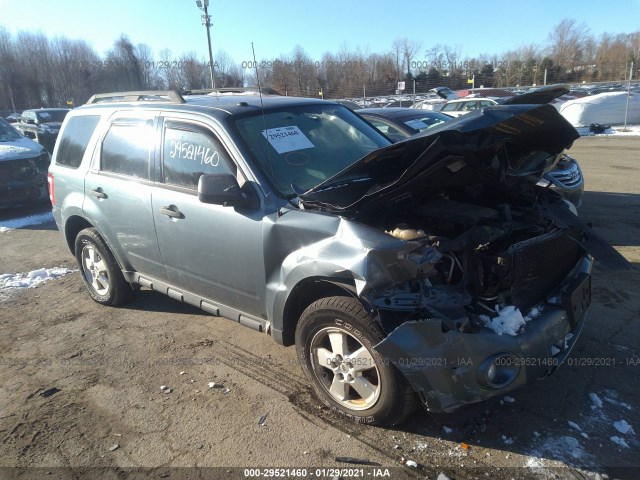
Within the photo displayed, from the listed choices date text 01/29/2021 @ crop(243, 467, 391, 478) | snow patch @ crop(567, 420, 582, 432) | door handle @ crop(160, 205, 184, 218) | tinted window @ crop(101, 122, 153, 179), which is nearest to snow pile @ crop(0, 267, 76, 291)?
tinted window @ crop(101, 122, 153, 179)

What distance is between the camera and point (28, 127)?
59.1 feet

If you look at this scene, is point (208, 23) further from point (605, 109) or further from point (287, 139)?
point (605, 109)

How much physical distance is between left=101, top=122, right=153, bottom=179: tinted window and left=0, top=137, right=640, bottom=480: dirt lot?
4.91ft

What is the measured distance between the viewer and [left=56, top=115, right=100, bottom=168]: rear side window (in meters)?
4.74

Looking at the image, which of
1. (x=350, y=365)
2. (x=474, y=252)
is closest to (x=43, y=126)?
(x=350, y=365)

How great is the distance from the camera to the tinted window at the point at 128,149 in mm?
4016

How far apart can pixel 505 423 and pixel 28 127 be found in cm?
2029

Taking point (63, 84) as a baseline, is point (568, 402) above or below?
below

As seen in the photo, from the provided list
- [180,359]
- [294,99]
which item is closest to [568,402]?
[180,359]

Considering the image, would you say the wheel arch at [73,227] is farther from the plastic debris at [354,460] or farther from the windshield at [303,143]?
the plastic debris at [354,460]

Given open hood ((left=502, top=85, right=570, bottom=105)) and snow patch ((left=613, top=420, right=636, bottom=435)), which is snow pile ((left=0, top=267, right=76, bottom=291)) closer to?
open hood ((left=502, top=85, right=570, bottom=105))

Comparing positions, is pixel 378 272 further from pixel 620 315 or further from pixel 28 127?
pixel 28 127

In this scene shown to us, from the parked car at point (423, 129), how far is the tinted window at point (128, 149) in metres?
3.34

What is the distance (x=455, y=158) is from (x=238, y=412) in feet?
7.06
